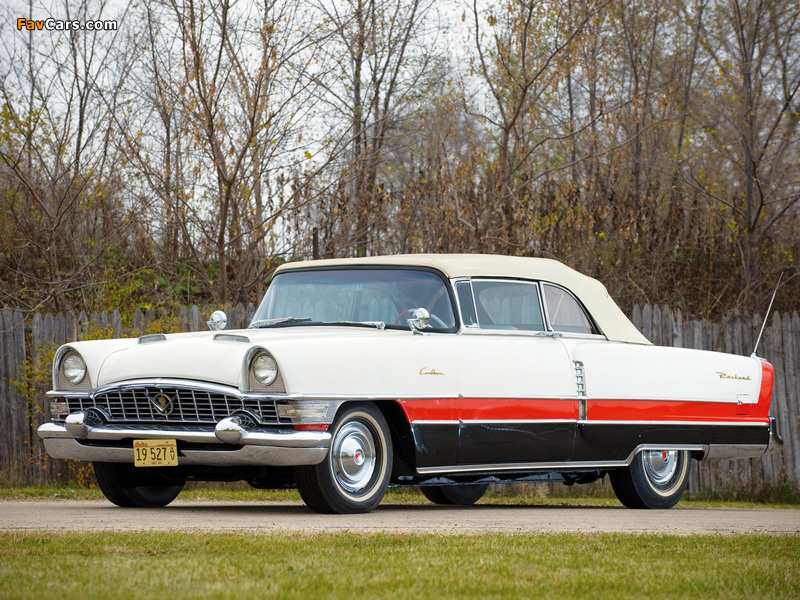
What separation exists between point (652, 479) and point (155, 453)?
15.2ft

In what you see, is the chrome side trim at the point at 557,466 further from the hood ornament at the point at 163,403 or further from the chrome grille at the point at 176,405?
the hood ornament at the point at 163,403

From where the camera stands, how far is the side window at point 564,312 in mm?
9641

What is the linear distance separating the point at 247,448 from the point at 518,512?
276 cm

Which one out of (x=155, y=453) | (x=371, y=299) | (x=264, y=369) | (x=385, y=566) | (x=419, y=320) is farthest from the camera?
(x=371, y=299)

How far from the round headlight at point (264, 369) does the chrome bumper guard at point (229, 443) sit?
292mm

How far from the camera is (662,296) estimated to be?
1794cm

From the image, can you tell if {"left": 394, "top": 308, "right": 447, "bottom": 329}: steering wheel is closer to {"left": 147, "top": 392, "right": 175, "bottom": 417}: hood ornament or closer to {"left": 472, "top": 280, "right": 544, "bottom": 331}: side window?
{"left": 472, "top": 280, "right": 544, "bottom": 331}: side window

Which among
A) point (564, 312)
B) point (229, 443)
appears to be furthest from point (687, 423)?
point (229, 443)

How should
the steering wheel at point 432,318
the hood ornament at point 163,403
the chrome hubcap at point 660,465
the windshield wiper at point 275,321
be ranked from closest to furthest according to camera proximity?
the hood ornament at point 163,403 → the steering wheel at point 432,318 → the windshield wiper at point 275,321 → the chrome hubcap at point 660,465

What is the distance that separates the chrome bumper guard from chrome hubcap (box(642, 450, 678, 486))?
12.3ft

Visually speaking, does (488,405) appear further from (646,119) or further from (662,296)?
(646,119)

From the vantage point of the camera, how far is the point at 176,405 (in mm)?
7652

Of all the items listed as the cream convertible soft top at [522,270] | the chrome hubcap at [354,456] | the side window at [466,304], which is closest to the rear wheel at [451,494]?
the cream convertible soft top at [522,270]

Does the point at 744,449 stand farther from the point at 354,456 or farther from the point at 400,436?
the point at 354,456
